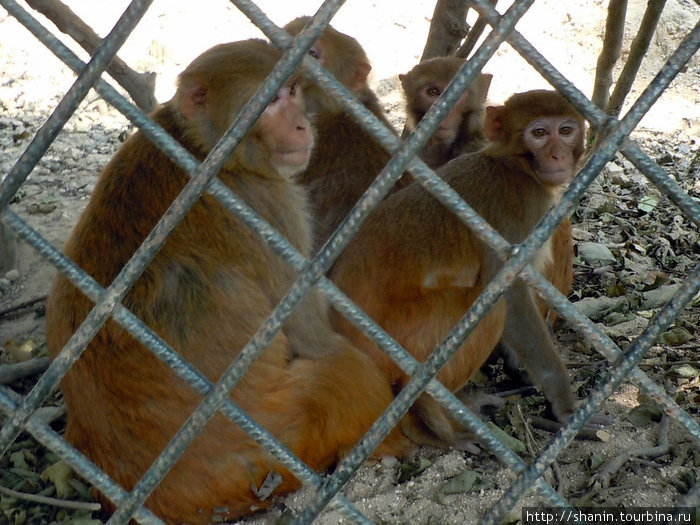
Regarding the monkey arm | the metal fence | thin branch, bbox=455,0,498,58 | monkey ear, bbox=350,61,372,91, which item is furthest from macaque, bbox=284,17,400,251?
the metal fence

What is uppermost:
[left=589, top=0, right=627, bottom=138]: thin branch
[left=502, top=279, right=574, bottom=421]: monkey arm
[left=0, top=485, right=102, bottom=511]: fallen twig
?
[left=589, top=0, right=627, bottom=138]: thin branch

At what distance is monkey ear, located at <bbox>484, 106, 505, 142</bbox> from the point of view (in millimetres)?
3957

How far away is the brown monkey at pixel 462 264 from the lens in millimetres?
3719

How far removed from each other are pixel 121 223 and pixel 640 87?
22.9 feet

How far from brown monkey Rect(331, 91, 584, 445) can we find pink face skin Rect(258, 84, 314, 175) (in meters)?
0.72

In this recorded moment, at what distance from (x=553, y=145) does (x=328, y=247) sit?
2.14m

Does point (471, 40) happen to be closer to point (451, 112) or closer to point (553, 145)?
point (451, 112)

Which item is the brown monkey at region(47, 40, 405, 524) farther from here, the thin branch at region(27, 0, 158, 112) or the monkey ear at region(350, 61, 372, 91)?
the monkey ear at region(350, 61, 372, 91)

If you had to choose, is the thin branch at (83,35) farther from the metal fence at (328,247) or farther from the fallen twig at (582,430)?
the fallen twig at (582,430)

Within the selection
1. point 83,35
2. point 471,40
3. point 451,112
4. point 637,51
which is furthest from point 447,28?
point 83,35

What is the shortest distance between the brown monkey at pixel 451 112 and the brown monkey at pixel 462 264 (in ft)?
2.79

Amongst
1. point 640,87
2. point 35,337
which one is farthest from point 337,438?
point 640,87

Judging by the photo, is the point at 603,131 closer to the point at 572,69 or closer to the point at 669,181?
the point at 669,181

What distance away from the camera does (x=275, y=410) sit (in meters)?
3.19
